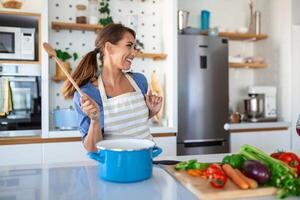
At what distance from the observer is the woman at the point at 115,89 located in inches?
50.6

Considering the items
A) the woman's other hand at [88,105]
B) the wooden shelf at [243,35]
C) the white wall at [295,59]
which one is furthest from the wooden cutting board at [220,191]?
the wooden shelf at [243,35]

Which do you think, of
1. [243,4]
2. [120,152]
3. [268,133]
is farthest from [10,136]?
[243,4]

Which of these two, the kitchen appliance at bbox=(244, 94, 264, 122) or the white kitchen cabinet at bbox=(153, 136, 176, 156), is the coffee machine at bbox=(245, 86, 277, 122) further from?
the white kitchen cabinet at bbox=(153, 136, 176, 156)

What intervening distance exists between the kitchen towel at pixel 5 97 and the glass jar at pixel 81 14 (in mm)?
800

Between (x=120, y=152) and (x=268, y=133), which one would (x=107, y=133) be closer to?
(x=120, y=152)

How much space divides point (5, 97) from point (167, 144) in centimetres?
126

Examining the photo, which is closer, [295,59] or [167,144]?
[167,144]

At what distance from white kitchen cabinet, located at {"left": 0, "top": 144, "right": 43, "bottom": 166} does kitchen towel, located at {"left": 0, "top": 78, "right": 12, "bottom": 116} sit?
25 cm

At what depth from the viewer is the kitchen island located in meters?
0.83

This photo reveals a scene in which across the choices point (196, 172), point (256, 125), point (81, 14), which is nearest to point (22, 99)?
point (81, 14)

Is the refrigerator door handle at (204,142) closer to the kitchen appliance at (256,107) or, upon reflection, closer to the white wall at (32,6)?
the kitchen appliance at (256,107)

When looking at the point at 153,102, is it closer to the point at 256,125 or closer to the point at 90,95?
the point at 90,95

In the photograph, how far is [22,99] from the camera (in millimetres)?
2213

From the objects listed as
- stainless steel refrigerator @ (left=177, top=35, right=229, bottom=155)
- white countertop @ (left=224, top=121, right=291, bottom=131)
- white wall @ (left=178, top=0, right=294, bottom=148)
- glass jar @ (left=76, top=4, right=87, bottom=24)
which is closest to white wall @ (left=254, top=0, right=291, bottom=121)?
white wall @ (left=178, top=0, right=294, bottom=148)
